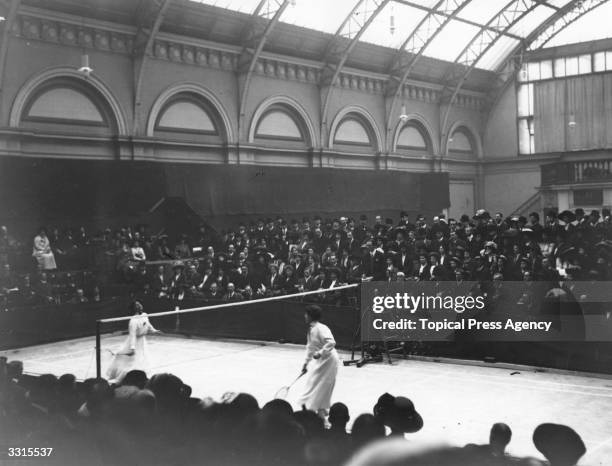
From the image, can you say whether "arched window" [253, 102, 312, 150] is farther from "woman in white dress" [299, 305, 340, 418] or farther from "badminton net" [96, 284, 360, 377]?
"woman in white dress" [299, 305, 340, 418]

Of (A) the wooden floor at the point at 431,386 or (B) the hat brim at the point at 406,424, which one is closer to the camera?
(B) the hat brim at the point at 406,424

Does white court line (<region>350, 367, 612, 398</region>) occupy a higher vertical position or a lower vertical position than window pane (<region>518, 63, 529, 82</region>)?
lower

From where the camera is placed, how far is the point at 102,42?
25578 millimetres

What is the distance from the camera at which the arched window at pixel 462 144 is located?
1761 inches

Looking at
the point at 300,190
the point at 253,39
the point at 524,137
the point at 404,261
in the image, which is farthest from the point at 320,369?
the point at 524,137

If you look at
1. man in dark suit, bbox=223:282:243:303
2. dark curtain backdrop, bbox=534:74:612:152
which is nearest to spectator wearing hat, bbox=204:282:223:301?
man in dark suit, bbox=223:282:243:303

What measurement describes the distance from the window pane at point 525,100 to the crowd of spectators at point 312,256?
25151mm

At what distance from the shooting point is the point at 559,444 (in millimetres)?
4035

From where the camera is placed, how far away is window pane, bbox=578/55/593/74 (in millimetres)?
42125

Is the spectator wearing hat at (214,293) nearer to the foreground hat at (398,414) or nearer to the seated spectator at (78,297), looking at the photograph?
the seated spectator at (78,297)

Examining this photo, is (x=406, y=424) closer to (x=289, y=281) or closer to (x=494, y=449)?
(x=494, y=449)

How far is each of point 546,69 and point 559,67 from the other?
2.71 ft

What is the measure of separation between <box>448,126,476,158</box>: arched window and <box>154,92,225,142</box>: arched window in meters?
19.4

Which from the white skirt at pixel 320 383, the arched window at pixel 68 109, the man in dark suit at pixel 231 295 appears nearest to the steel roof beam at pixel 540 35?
the arched window at pixel 68 109
